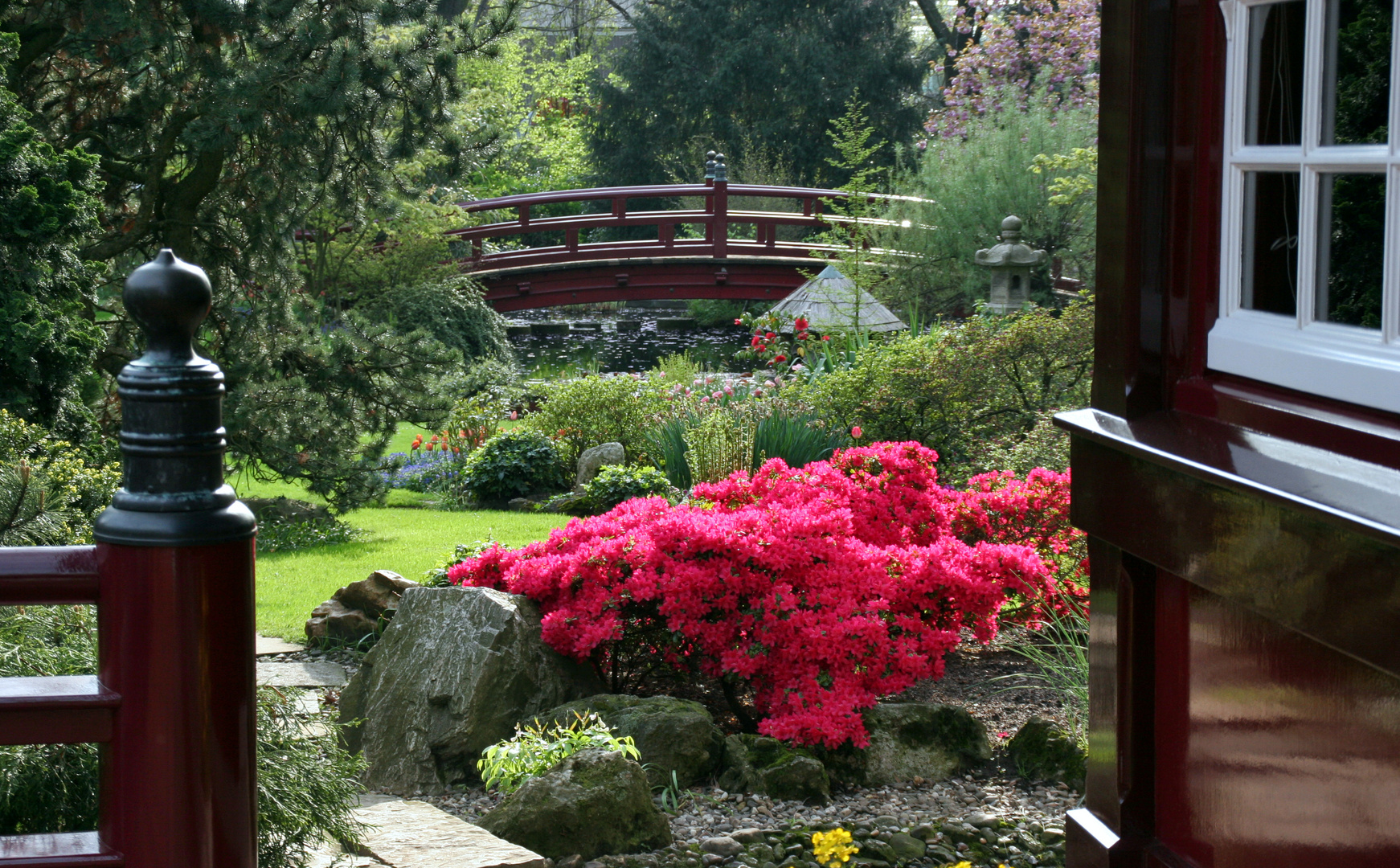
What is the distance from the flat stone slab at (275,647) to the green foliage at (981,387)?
3833 mm

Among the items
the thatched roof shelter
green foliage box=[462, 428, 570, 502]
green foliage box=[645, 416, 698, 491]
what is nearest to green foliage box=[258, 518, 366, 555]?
green foliage box=[462, 428, 570, 502]

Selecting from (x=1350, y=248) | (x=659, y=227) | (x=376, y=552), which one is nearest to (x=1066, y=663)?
(x=1350, y=248)

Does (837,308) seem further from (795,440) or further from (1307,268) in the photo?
(1307,268)

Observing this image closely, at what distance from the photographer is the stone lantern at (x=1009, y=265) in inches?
404

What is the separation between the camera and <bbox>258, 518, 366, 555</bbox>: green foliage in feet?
26.6

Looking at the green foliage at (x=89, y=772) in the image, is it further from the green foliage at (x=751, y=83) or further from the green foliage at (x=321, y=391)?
the green foliage at (x=751, y=83)

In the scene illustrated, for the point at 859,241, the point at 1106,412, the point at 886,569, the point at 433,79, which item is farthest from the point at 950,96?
the point at 1106,412

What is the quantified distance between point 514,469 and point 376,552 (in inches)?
86.0

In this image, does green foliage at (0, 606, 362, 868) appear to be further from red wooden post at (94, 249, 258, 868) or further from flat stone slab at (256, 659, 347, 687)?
flat stone slab at (256, 659, 347, 687)

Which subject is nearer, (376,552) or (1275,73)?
(1275,73)

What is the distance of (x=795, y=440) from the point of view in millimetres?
7992

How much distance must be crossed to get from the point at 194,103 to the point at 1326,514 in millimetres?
6677

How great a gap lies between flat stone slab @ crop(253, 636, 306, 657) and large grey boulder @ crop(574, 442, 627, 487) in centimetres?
375

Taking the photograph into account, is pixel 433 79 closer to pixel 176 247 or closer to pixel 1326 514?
pixel 176 247
